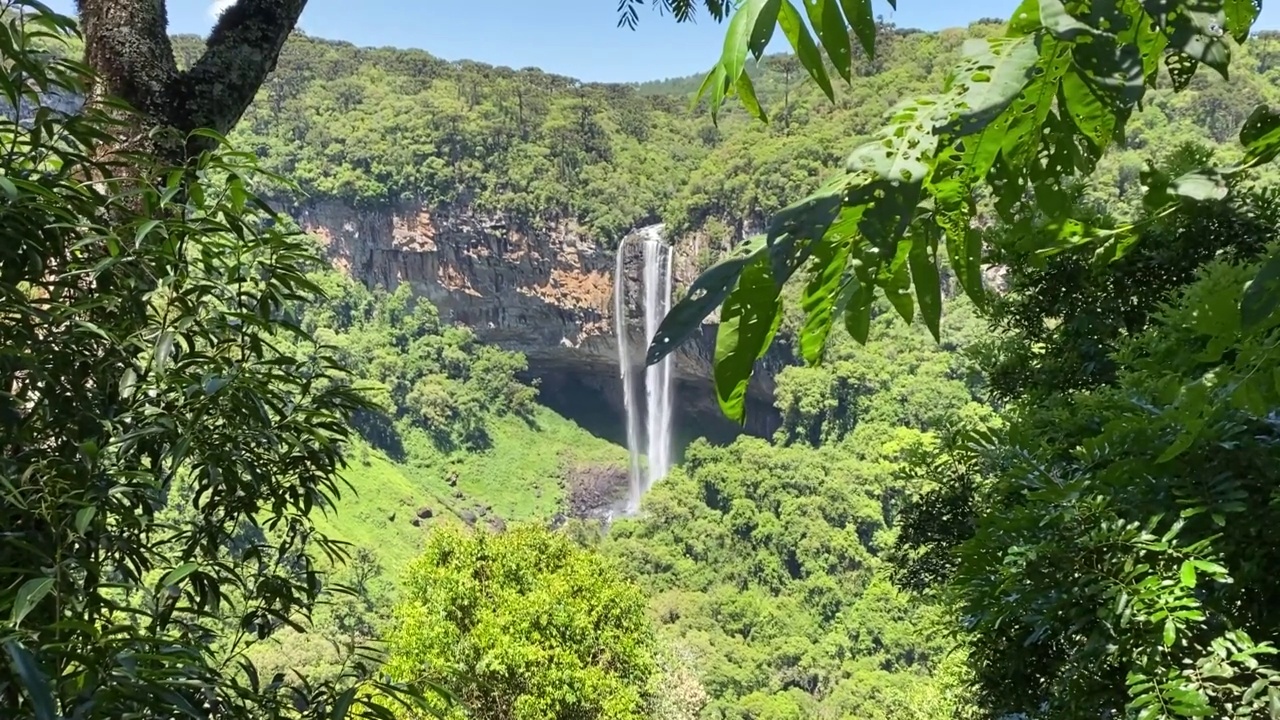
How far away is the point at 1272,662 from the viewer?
4.41 ft

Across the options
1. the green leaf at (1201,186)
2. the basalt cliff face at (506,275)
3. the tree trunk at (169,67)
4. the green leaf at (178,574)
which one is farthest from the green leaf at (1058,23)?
the basalt cliff face at (506,275)

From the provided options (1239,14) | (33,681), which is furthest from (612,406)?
(1239,14)

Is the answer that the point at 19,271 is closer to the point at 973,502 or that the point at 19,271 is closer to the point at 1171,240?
the point at 1171,240

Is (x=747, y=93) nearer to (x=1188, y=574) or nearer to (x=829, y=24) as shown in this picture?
(x=829, y=24)

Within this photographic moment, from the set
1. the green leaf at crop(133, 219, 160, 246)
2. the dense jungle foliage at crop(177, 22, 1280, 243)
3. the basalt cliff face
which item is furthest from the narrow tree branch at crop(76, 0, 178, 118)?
the basalt cliff face

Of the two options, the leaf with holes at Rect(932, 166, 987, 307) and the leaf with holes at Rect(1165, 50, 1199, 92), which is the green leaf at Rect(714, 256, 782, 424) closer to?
the leaf with holes at Rect(932, 166, 987, 307)

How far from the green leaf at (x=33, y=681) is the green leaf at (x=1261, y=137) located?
28.2 inches

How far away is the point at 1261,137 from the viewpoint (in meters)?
0.42

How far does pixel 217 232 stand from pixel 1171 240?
279 cm

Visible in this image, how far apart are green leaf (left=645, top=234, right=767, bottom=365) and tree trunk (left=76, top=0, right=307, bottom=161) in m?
0.89

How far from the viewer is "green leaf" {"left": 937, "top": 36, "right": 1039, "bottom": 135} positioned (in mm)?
270

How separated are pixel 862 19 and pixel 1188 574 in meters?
1.38

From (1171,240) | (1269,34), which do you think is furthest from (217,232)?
(1269,34)

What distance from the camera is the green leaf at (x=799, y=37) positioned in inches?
12.2
